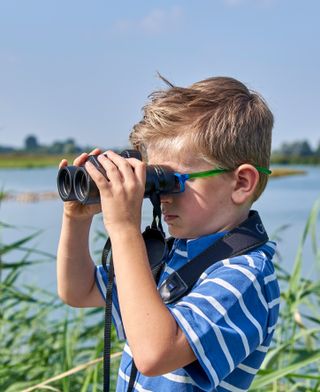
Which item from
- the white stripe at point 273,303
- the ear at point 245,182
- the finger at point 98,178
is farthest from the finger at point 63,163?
the white stripe at point 273,303

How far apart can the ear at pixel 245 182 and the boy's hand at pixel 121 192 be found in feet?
0.51

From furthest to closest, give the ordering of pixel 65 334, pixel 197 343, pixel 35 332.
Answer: pixel 35 332
pixel 65 334
pixel 197 343

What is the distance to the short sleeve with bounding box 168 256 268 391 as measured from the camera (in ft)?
Result: 2.92

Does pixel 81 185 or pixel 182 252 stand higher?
pixel 81 185

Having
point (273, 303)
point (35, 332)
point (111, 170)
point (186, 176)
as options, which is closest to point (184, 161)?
point (186, 176)

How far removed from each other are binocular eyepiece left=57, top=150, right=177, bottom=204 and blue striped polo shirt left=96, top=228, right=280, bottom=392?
0.33ft

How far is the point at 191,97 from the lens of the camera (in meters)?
1.07

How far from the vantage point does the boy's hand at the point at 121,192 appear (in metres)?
0.92

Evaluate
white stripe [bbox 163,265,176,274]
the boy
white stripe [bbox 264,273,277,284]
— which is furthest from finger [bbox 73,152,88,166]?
white stripe [bbox 264,273,277,284]

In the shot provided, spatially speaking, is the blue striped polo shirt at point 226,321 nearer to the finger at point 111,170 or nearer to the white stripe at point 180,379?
the white stripe at point 180,379

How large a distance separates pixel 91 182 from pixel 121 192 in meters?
0.06

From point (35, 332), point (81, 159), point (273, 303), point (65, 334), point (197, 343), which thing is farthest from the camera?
point (35, 332)

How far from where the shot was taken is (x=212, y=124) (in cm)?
103

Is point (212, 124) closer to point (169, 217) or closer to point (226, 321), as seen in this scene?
point (169, 217)
